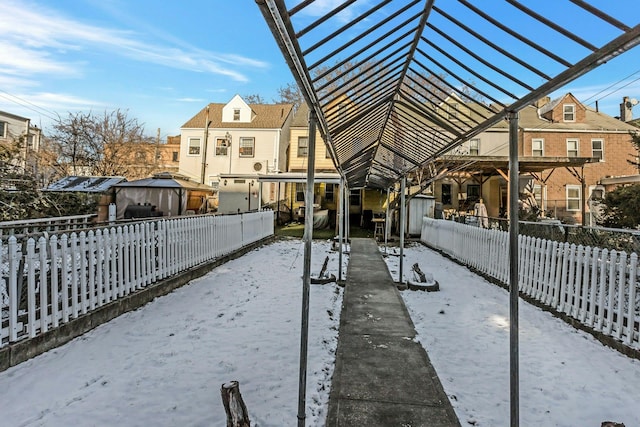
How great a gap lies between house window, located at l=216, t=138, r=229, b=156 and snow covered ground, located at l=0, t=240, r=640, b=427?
17642 mm

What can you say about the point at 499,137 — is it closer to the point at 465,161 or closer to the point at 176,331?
the point at 465,161

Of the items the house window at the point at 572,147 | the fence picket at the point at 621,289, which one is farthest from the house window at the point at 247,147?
the fence picket at the point at 621,289

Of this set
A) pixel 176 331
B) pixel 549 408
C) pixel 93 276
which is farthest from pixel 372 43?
pixel 93 276

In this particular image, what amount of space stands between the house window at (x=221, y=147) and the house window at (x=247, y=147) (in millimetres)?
980

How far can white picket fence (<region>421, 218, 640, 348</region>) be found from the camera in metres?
3.79

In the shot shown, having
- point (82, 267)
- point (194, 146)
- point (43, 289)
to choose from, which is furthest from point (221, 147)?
point (43, 289)

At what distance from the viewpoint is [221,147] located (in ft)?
72.0

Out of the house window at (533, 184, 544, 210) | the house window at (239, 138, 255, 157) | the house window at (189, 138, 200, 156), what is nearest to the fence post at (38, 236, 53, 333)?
the house window at (239, 138, 255, 157)

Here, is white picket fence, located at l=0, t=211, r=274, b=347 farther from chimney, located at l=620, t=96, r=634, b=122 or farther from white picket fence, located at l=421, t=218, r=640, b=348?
chimney, located at l=620, t=96, r=634, b=122

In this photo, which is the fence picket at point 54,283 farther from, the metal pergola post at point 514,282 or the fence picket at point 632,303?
the fence picket at point 632,303

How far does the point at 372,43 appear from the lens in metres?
1.94

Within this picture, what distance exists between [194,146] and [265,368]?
70.0 ft

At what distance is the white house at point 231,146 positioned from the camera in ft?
71.3

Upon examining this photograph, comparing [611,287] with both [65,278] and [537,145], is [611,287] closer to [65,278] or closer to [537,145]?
[65,278]
